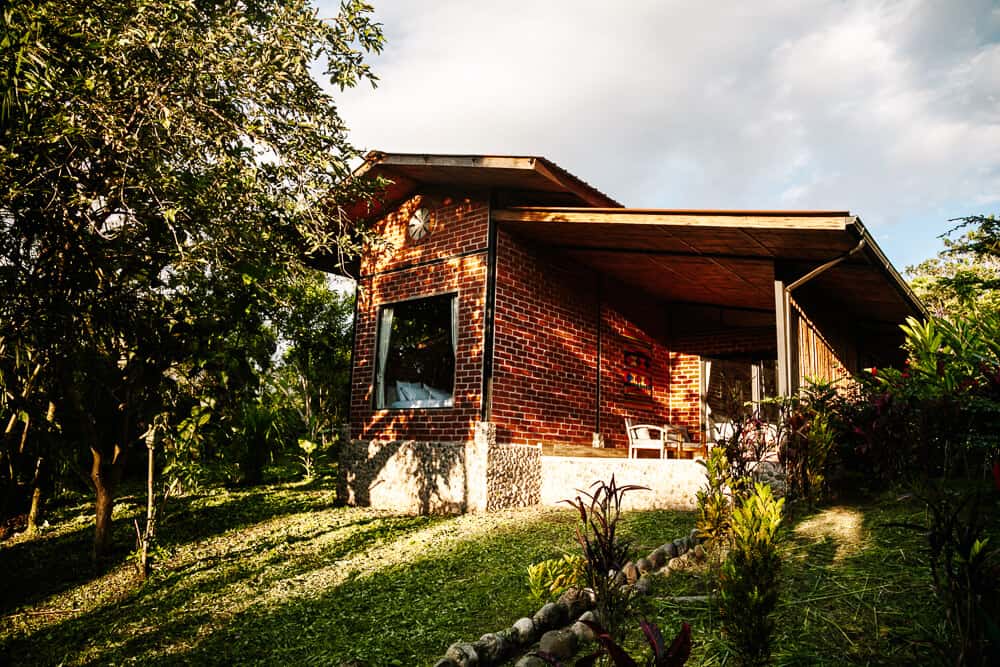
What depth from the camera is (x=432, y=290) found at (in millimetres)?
8914

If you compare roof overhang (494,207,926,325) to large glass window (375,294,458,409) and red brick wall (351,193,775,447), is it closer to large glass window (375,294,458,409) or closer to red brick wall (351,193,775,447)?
red brick wall (351,193,775,447)

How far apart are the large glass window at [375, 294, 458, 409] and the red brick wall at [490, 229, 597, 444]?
3.24ft

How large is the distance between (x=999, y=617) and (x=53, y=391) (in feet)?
23.1

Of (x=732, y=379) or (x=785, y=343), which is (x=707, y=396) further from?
(x=785, y=343)

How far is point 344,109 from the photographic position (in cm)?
664

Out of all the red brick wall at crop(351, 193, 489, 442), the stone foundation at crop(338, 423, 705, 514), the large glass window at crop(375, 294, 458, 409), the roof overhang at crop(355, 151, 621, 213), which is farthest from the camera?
the large glass window at crop(375, 294, 458, 409)

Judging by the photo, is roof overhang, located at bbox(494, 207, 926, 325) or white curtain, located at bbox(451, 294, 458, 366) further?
white curtain, located at bbox(451, 294, 458, 366)

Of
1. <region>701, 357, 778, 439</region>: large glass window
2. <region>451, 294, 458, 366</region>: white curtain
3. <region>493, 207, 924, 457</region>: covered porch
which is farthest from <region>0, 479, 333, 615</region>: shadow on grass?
<region>701, 357, 778, 439</region>: large glass window

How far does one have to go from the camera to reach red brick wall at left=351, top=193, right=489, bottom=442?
8203 millimetres

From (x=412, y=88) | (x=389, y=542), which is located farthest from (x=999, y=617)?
(x=412, y=88)

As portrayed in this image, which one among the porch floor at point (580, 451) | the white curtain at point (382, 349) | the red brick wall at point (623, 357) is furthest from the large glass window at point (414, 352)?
the red brick wall at point (623, 357)

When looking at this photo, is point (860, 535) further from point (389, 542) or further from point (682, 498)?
point (389, 542)

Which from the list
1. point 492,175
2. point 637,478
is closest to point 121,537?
point 637,478

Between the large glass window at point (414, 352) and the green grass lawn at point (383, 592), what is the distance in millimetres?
2064
